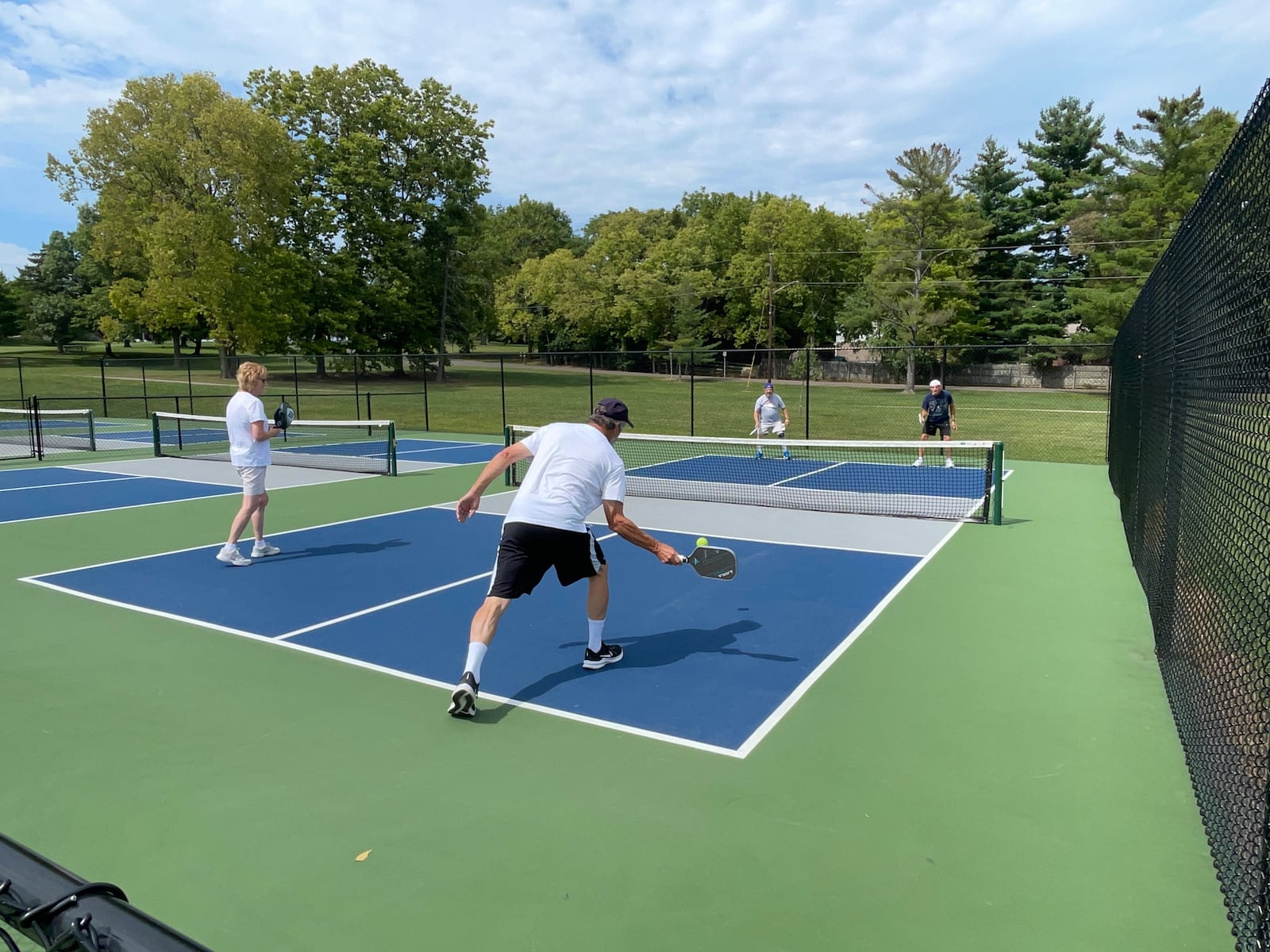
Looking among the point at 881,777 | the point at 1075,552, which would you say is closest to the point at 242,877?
the point at 881,777

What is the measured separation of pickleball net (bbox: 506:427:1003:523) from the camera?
39.3 feet

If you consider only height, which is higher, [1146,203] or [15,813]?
[1146,203]

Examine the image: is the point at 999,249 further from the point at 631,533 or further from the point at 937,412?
the point at 631,533

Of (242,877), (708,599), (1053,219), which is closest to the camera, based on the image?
(242,877)

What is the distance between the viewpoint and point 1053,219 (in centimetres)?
Answer: 5269

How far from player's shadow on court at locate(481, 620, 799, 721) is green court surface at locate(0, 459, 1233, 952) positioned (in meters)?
0.47

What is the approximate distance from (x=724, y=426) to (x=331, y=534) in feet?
64.5

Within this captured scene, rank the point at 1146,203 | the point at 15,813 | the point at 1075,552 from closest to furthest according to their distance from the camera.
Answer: the point at 15,813
the point at 1075,552
the point at 1146,203

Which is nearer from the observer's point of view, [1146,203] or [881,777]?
[881,777]

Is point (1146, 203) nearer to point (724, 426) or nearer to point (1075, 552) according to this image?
A: point (724, 426)

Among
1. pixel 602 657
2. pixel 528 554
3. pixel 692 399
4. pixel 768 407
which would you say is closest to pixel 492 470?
pixel 528 554

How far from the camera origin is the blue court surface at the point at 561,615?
5277 mm

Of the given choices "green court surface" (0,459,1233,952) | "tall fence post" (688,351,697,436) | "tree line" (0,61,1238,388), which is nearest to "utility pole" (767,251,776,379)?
"tree line" (0,61,1238,388)

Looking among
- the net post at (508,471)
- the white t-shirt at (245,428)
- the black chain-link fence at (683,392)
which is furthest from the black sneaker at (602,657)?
the black chain-link fence at (683,392)
